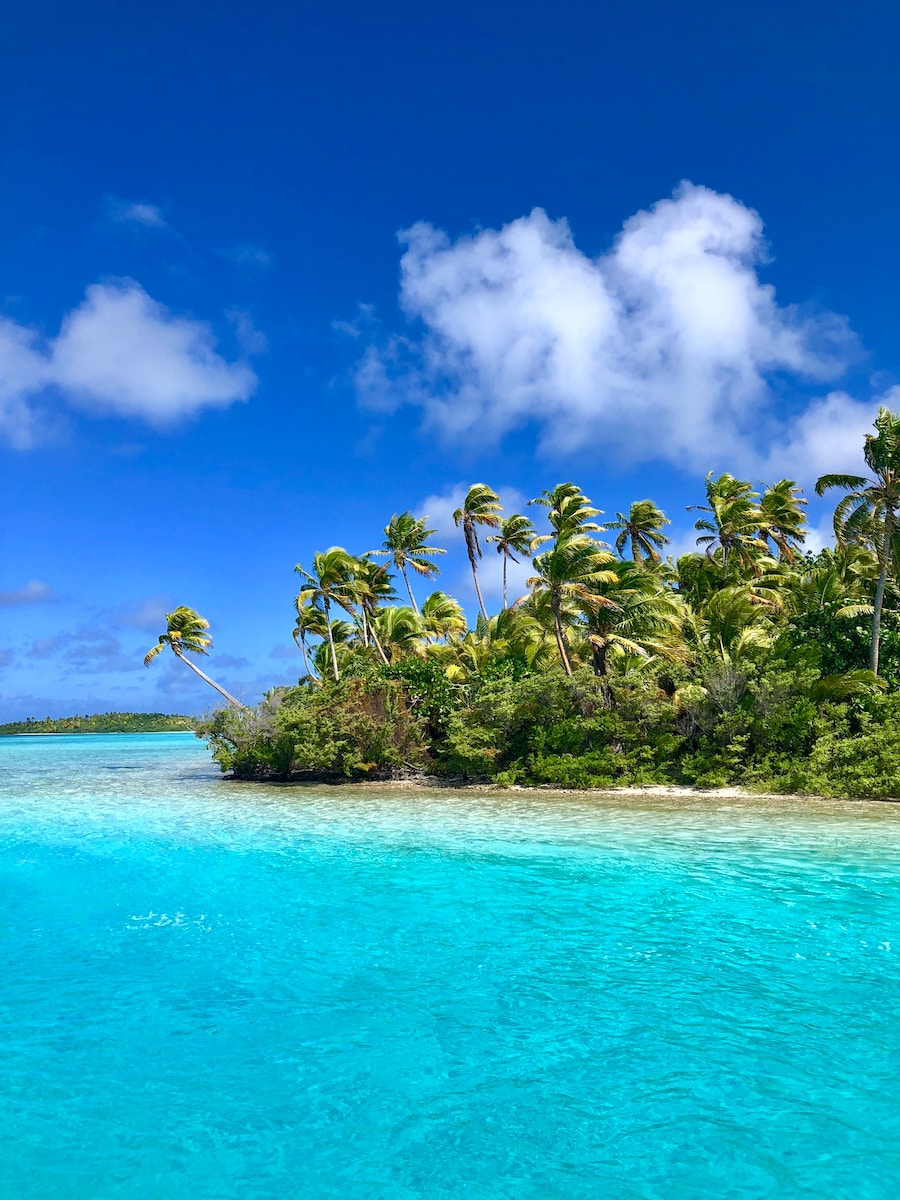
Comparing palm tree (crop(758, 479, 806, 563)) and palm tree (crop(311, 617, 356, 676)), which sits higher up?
palm tree (crop(758, 479, 806, 563))

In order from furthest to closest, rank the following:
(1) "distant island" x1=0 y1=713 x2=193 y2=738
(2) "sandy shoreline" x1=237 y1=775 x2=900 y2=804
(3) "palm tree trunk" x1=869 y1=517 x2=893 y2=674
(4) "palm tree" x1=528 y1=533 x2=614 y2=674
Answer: (1) "distant island" x1=0 y1=713 x2=193 y2=738 → (4) "palm tree" x1=528 y1=533 x2=614 y2=674 → (3) "palm tree trunk" x1=869 y1=517 x2=893 y2=674 → (2) "sandy shoreline" x1=237 y1=775 x2=900 y2=804

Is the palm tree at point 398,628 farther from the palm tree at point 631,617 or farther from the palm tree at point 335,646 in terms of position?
the palm tree at point 631,617

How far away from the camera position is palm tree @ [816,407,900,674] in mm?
23719

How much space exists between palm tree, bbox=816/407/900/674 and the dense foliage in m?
0.06

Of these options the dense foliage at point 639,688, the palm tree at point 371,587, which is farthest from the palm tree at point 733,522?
the palm tree at point 371,587

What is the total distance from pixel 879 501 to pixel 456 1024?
22.7 meters

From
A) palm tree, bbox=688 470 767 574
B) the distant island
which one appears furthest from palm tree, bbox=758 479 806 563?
the distant island

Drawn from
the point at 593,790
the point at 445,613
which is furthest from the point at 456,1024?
the point at 445,613

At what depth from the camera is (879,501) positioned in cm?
2419

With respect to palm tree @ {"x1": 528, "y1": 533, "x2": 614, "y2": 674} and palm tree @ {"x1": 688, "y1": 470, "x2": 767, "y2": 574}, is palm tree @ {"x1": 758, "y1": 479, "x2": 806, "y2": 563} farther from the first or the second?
palm tree @ {"x1": 528, "y1": 533, "x2": 614, "y2": 674}

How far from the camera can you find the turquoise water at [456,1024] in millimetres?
5062

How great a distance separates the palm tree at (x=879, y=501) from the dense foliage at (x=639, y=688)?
0.18 ft

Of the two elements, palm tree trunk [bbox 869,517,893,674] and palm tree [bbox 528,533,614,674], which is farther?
palm tree [bbox 528,533,614,674]

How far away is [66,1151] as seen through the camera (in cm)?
530
